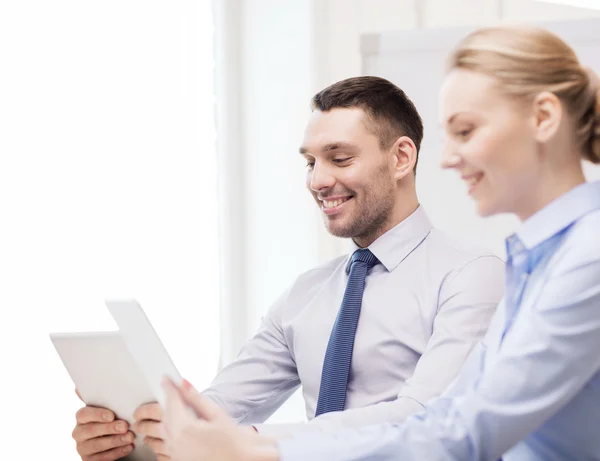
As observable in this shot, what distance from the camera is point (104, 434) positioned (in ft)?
5.51

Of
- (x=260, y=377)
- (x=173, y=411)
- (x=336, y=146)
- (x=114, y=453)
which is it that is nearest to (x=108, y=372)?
(x=114, y=453)

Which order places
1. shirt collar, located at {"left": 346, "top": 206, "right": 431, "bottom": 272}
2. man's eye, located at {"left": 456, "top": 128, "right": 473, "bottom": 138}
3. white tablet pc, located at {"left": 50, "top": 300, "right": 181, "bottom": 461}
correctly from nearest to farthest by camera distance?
man's eye, located at {"left": 456, "top": 128, "right": 473, "bottom": 138} → white tablet pc, located at {"left": 50, "top": 300, "right": 181, "bottom": 461} → shirt collar, located at {"left": 346, "top": 206, "right": 431, "bottom": 272}

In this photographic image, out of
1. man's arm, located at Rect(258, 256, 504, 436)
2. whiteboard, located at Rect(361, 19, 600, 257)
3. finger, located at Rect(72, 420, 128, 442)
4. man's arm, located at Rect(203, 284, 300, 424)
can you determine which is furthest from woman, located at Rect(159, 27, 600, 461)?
whiteboard, located at Rect(361, 19, 600, 257)

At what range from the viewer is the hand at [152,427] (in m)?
1.55

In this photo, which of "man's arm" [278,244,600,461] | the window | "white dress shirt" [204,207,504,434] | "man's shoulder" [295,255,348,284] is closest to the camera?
"man's arm" [278,244,600,461]

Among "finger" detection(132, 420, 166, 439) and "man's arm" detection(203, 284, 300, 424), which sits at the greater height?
"finger" detection(132, 420, 166, 439)

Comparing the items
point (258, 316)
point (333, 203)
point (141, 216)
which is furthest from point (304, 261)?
point (333, 203)

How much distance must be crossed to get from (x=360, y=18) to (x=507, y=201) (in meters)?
2.31

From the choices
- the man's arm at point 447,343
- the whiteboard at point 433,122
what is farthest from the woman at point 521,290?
the whiteboard at point 433,122

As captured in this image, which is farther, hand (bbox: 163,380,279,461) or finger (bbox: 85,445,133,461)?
finger (bbox: 85,445,133,461)

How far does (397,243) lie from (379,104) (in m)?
0.35

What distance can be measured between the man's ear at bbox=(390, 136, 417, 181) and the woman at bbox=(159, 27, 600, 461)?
0.74m

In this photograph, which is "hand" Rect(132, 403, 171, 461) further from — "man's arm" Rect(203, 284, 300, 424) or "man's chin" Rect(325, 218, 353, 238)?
"man's chin" Rect(325, 218, 353, 238)

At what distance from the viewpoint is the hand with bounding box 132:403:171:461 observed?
1546 mm
